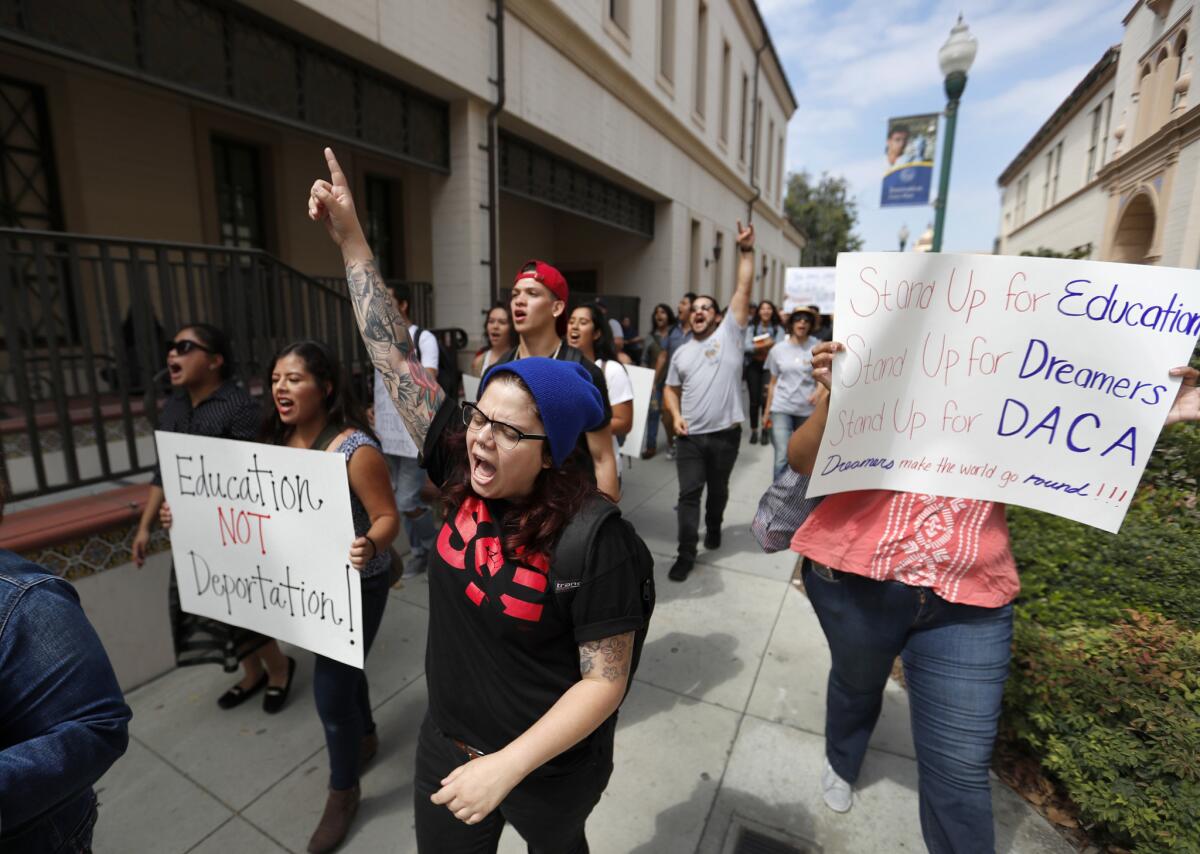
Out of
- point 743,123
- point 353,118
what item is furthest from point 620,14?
point 743,123

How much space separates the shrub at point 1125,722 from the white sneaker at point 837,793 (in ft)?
2.40

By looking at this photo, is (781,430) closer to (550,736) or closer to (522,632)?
(522,632)

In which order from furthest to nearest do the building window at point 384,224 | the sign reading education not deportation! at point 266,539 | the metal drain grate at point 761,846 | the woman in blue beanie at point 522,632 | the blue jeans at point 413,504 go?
the building window at point 384,224, the blue jeans at point 413,504, the metal drain grate at point 761,846, the sign reading education not deportation! at point 266,539, the woman in blue beanie at point 522,632

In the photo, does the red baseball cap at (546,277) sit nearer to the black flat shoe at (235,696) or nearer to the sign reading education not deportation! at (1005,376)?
the sign reading education not deportation! at (1005,376)

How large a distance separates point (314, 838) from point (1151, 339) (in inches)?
125

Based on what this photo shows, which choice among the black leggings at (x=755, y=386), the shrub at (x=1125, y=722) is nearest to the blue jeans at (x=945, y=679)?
the shrub at (x=1125, y=722)

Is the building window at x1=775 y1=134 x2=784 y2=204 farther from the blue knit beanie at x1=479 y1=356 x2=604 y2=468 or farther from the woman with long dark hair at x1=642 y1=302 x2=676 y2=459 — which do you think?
the blue knit beanie at x1=479 y1=356 x2=604 y2=468

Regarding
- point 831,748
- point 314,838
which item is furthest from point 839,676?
point 314,838

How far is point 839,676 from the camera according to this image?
2.21m

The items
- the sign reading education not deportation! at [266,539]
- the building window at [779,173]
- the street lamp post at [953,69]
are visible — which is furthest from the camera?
the building window at [779,173]

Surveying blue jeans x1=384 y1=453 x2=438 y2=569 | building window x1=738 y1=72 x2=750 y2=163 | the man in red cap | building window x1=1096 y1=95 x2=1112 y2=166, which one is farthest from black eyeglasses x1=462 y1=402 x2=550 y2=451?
building window x1=738 y1=72 x2=750 y2=163

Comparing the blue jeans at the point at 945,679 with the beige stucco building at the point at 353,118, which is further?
the beige stucco building at the point at 353,118

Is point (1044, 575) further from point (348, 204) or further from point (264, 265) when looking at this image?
point (264, 265)

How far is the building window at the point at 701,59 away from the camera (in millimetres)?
15812
